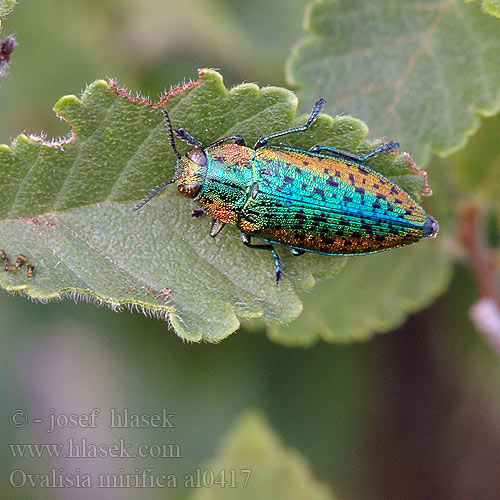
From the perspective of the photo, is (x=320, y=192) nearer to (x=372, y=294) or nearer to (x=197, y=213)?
(x=197, y=213)

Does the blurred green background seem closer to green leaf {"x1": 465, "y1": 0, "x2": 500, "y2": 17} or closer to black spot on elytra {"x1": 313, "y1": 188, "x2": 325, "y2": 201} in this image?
black spot on elytra {"x1": 313, "y1": 188, "x2": 325, "y2": 201}

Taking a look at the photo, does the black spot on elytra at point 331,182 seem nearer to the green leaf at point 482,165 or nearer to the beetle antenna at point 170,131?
the beetle antenna at point 170,131

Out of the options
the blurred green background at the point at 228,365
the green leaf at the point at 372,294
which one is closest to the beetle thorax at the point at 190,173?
the green leaf at the point at 372,294

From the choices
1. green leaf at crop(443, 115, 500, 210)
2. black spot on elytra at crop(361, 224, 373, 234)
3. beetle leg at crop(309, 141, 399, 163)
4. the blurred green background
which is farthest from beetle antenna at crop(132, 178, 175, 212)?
the blurred green background

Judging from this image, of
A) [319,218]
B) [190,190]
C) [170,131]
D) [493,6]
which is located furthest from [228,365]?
[493,6]

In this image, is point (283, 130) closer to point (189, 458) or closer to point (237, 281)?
point (237, 281)

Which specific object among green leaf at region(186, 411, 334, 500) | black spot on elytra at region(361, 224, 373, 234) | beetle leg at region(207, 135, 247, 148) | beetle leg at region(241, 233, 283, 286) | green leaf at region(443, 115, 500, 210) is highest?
green leaf at region(443, 115, 500, 210)

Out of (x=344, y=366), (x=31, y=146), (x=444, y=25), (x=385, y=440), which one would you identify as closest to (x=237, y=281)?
(x=31, y=146)

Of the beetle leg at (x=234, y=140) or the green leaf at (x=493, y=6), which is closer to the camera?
the green leaf at (x=493, y=6)
